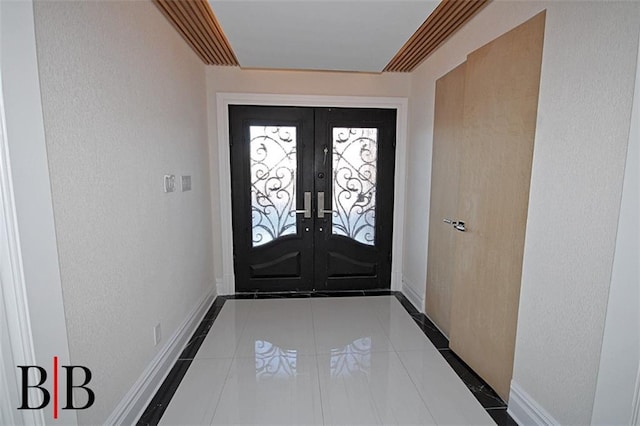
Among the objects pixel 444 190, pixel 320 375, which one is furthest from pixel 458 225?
pixel 320 375

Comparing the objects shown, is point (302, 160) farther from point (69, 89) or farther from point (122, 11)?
point (69, 89)

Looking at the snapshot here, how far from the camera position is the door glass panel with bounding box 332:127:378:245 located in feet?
11.6

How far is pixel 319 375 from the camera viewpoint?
7.21 ft

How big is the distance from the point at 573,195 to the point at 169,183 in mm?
2446

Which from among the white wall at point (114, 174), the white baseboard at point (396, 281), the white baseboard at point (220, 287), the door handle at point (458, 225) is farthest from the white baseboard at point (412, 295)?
the white wall at point (114, 174)

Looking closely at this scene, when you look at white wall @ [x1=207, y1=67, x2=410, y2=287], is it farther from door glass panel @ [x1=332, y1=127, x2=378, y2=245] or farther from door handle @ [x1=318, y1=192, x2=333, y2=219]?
door handle @ [x1=318, y1=192, x2=333, y2=219]

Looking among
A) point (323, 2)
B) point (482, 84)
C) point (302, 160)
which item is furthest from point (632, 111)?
point (302, 160)

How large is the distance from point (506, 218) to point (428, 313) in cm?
155

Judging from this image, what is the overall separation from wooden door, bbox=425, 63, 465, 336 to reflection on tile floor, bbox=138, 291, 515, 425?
1.09 feet

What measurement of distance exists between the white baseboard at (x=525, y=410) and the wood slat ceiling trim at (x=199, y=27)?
3.06 metres

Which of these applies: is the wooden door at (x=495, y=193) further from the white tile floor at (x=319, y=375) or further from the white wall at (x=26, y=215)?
the white wall at (x=26, y=215)

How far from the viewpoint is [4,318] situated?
38.3 inches

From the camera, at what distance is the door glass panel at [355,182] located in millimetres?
3547

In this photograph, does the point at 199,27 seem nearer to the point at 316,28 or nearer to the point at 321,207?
the point at 316,28
